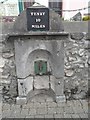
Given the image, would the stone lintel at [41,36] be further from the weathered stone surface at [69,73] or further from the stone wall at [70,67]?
the weathered stone surface at [69,73]

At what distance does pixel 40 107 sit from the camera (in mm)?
3908

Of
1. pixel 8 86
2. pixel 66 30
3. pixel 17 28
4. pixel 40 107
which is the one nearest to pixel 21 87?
pixel 8 86

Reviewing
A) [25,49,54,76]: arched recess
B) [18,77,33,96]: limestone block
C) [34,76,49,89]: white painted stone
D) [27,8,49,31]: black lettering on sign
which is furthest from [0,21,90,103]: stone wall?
[27,8,49,31]: black lettering on sign

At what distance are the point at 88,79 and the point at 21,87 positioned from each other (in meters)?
1.45

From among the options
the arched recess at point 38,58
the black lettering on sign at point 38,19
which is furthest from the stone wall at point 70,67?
the black lettering on sign at point 38,19

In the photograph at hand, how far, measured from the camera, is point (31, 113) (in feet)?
12.1

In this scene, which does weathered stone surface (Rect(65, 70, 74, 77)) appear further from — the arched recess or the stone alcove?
the arched recess

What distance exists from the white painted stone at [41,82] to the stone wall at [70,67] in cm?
41

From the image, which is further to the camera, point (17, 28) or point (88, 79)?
point (88, 79)

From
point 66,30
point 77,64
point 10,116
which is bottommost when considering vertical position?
point 10,116

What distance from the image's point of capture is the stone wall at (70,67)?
12.7 ft

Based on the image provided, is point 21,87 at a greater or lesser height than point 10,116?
greater

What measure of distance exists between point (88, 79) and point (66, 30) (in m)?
1.17

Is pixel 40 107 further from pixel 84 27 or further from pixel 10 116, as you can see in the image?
pixel 84 27
